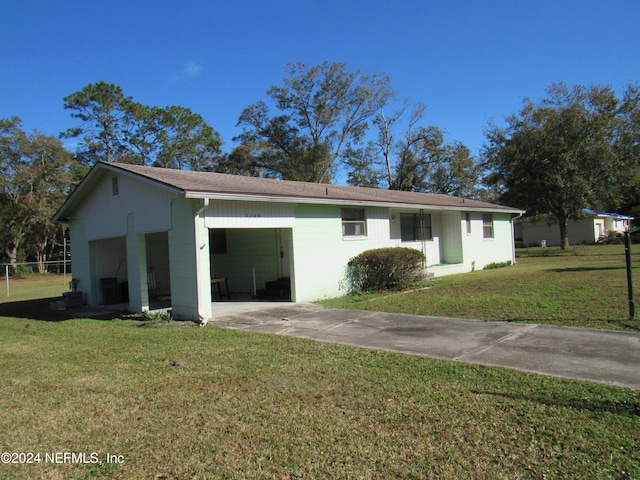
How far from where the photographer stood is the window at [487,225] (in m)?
21.5

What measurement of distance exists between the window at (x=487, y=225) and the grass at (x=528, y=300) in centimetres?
612

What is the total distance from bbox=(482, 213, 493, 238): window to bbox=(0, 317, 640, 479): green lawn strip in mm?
16441

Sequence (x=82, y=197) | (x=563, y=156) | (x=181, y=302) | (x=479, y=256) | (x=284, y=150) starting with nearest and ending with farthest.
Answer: (x=181, y=302), (x=82, y=197), (x=479, y=256), (x=563, y=156), (x=284, y=150)

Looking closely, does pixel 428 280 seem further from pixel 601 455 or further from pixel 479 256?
pixel 601 455

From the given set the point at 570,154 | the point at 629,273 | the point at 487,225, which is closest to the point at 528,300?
the point at 629,273

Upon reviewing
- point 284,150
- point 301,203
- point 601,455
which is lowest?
point 601,455

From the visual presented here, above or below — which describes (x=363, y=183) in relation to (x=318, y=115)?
below

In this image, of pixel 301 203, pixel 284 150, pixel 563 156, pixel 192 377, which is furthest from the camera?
pixel 284 150

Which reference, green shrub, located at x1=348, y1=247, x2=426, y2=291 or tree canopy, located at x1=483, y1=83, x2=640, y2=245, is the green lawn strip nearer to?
green shrub, located at x1=348, y1=247, x2=426, y2=291

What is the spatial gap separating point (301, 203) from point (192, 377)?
718 cm

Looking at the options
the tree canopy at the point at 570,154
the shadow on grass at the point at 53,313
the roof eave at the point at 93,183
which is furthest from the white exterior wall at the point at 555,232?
the shadow on grass at the point at 53,313

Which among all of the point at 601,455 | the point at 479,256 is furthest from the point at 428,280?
the point at 601,455

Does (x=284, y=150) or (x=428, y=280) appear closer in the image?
(x=428, y=280)

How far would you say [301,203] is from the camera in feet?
40.8
